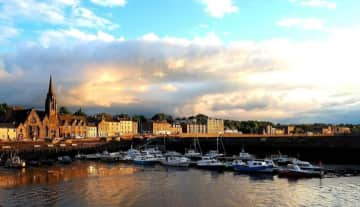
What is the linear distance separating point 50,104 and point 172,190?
11252 centimetres

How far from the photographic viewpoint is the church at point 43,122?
5635 inches

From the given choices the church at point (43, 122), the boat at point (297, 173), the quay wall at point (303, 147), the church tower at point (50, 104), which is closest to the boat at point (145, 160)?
the quay wall at point (303, 147)

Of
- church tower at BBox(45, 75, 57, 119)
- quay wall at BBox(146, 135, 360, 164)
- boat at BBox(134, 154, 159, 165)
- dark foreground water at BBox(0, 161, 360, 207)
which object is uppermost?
church tower at BBox(45, 75, 57, 119)

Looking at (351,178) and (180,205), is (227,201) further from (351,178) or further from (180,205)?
(351,178)

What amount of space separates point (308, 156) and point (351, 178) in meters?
33.3

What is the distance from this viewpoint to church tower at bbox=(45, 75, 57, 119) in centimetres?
15400

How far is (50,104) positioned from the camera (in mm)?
154375

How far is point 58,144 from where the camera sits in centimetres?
11706

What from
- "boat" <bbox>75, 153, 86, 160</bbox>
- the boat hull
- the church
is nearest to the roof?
the church

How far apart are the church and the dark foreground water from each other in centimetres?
7876

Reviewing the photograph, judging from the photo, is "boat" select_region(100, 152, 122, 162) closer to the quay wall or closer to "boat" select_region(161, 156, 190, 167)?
"boat" select_region(161, 156, 190, 167)

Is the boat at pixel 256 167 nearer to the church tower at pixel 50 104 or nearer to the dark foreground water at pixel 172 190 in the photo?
the dark foreground water at pixel 172 190

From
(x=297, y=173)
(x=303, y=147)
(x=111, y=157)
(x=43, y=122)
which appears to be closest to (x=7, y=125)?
(x=43, y=122)

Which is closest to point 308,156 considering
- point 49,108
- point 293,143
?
point 293,143
